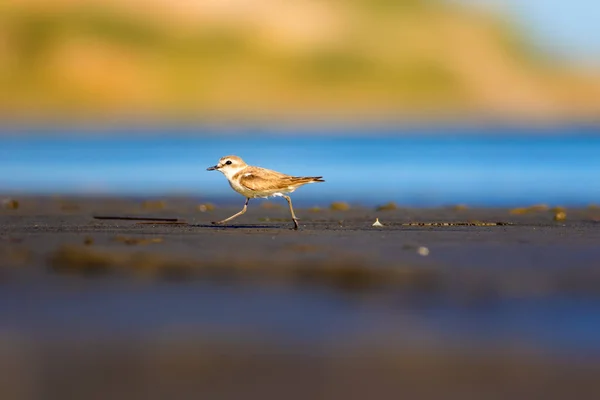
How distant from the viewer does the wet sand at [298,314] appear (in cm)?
485

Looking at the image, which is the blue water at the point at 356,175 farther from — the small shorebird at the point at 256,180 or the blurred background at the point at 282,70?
the blurred background at the point at 282,70

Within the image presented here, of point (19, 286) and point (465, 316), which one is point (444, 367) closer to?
point (465, 316)

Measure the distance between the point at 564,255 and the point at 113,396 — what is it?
477 cm

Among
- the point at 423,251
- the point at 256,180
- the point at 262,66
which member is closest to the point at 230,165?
the point at 256,180

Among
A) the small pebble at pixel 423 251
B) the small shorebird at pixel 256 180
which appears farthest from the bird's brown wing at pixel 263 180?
the small pebble at pixel 423 251

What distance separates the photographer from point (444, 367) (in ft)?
16.7

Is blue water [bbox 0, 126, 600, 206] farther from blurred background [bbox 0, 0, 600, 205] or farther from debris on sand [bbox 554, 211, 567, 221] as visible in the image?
blurred background [bbox 0, 0, 600, 205]

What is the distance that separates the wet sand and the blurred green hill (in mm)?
89433

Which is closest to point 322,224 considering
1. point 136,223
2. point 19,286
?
point 136,223

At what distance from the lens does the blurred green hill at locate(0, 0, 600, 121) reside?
108812mm

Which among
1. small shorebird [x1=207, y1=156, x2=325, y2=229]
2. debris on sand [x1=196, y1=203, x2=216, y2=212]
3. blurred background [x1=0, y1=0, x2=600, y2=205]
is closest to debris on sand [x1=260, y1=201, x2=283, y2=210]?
debris on sand [x1=196, y1=203, x2=216, y2=212]

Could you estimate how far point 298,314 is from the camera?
611cm

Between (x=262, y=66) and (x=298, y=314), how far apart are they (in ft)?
378

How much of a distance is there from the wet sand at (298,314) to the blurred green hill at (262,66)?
89433 mm
